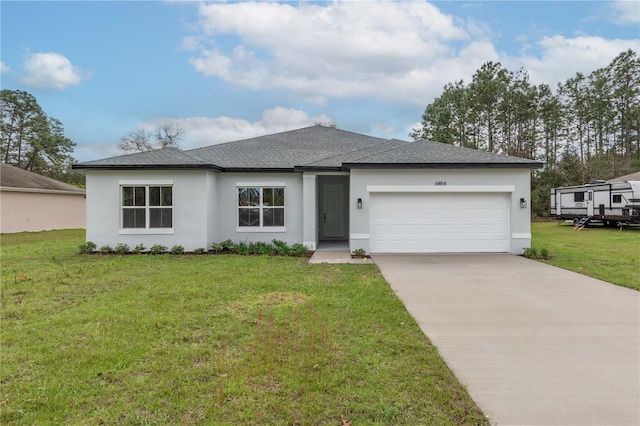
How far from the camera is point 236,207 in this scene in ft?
43.1

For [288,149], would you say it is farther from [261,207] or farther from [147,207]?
[147,207]

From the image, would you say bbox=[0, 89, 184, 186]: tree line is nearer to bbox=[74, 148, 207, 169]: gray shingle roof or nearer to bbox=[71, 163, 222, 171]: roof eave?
bbox=[74, 148, 207, 169]: gray shingle roof

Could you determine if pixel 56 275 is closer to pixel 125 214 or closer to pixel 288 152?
pixel 125 214

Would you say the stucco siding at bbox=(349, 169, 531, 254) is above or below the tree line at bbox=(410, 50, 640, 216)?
below

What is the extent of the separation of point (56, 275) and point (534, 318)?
33.1 feet

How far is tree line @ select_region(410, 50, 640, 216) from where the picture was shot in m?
32.2

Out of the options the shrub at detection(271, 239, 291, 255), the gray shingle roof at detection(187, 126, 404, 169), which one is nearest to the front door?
the gray shingle roof at detection(187, 126, 404, 169)

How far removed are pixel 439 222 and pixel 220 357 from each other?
9.67m

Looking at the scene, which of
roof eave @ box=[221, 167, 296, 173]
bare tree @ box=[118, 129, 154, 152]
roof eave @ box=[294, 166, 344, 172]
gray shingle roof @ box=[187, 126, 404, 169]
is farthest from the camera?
bare tree @ box=[118, 129, 154, 152]

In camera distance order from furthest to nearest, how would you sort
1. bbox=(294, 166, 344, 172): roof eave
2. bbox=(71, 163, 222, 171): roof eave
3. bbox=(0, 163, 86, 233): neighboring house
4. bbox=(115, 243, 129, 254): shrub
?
bbox=(0, 163, 86, 233): neighboring house < bbox=(294, 166, 344, 172): roof eave < bbox=(115, 243, 129, 254): shrub < bbox=(71, 163, 222, 171): roof eave

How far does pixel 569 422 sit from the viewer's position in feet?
9.34

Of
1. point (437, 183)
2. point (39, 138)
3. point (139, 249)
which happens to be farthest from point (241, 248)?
point (39, 138)

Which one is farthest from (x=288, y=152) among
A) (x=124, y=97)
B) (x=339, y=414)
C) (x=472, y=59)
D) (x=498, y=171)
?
(x=472, y=59)

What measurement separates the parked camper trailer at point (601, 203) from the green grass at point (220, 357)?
66.0 feet
